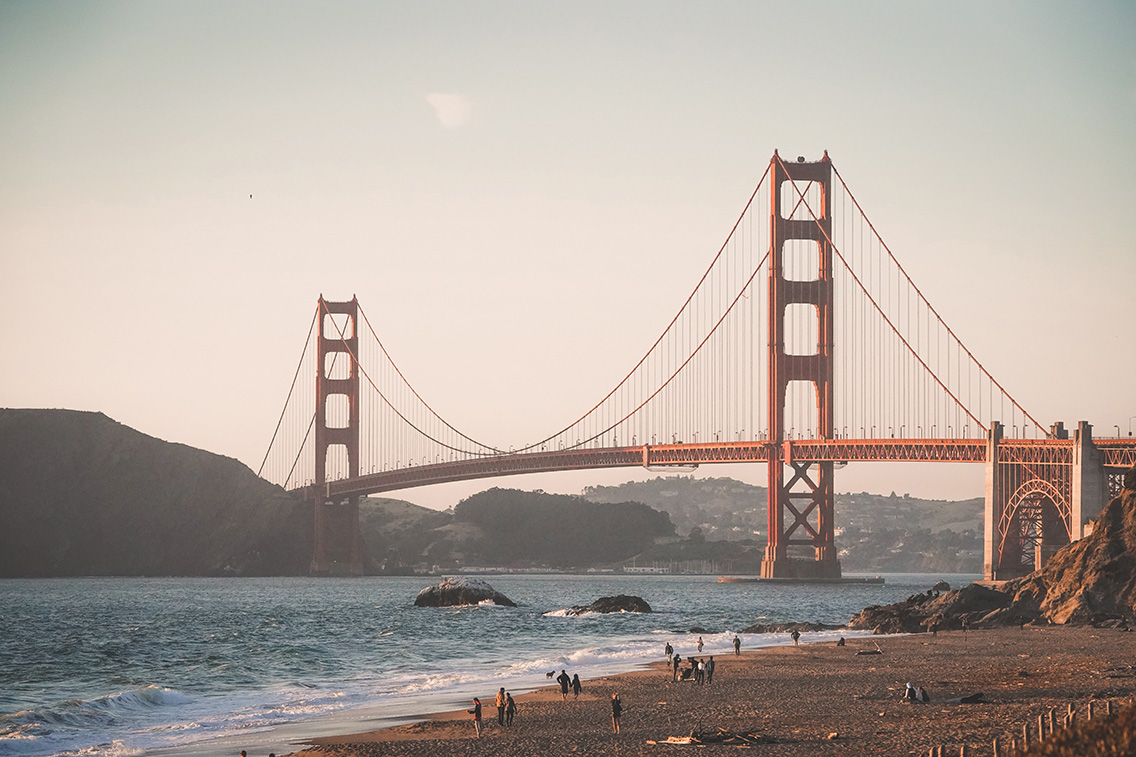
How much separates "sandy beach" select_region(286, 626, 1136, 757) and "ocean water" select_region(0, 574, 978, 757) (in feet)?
10.2

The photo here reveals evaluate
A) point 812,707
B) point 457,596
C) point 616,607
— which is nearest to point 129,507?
point 457,596

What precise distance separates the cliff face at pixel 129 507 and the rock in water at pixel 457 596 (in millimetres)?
70643

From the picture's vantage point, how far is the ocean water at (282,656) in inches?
1341

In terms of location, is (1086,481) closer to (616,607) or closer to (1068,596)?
(1068,596)

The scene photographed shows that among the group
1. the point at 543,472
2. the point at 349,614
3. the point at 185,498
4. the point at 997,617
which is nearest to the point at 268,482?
the point at 185,498

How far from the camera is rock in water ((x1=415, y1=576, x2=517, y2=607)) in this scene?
94.6m

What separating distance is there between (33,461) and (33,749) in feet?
467

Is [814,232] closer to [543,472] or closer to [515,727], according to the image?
[543,472]

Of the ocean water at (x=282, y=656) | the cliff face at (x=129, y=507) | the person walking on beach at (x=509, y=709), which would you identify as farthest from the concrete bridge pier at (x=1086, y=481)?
the cliff face at (x=129, y=507)

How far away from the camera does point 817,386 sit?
118625mm

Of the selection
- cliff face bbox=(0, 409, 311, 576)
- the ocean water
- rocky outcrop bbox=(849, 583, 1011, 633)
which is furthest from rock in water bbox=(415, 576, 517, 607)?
cliff face bbox=(0, 409, 311, 576)

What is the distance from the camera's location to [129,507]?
6531 inches

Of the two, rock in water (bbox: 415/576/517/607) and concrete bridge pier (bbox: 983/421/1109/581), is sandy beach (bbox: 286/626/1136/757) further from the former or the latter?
rock in water (bbox: 415/576/517/607)

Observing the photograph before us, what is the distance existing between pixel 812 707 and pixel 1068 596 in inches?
1348
